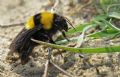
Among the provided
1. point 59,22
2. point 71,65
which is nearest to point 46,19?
point 59,22

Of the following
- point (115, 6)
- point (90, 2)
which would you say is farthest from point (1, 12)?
point (115, 6)

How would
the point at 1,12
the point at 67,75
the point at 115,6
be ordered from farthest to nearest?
the point at 1,12 < the point at 115,6 < the point at 67,75

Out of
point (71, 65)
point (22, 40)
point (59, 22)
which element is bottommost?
point (71, 65)

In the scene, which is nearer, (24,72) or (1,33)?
(24,72)

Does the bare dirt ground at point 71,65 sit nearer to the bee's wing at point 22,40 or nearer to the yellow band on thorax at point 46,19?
the bee's wing at point 22,40

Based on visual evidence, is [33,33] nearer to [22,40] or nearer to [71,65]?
[22,40]

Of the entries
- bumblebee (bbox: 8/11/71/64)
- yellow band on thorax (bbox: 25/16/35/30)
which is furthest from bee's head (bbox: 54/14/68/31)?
yellow band on thorax (bbox: 25/16/35/30)

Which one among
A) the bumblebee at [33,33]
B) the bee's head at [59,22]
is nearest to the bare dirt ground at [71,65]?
the bumblebee at [33,33]

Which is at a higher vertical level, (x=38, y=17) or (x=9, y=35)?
(x=38, y=17)

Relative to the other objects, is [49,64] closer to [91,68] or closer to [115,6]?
[91,68]

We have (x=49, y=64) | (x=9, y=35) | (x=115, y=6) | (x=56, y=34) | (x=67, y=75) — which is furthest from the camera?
(x=9, y=35)
